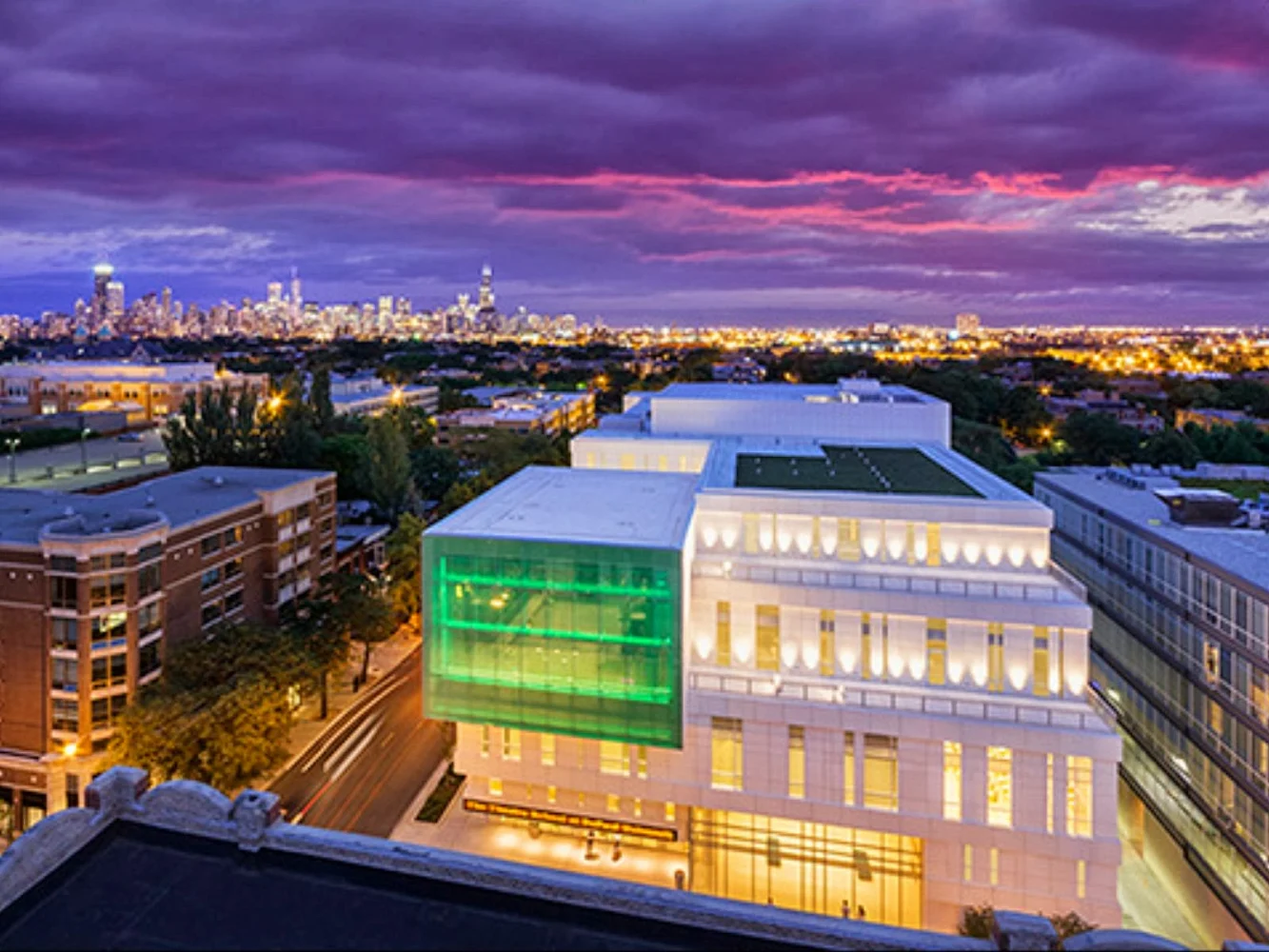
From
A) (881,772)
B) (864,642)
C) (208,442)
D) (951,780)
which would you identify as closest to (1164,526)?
(864,642)

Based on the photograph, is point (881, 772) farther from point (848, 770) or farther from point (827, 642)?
point (827, 642)

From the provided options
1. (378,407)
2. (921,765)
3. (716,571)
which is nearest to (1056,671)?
(921,765)

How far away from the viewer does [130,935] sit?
41.8 feet

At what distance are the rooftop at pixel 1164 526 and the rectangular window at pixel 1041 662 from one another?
856cm

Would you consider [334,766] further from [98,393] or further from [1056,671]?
[98,393]

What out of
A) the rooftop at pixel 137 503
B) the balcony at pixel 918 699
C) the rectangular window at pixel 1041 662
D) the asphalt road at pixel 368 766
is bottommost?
the asphalt road at pixel 368 766

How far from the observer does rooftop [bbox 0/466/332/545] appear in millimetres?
40781

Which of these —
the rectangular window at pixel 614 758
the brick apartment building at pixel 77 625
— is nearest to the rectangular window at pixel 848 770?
the rectangular window at pixel 614 758

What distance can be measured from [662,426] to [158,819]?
4843cm

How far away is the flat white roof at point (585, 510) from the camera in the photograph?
1319 inches

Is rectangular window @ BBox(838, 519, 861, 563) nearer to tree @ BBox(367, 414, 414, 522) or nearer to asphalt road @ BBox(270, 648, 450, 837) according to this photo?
asphalt road @ BBox(270, 648, 450, 837)

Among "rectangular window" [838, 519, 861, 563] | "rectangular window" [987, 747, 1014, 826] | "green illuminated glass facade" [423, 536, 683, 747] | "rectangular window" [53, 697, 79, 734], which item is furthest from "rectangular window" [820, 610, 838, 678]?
"rectangular window" [53, 697, 79, 734]

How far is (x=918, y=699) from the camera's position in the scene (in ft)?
105

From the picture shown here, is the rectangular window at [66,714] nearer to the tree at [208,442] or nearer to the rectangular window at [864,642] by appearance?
the rectangular window at [864,642]
